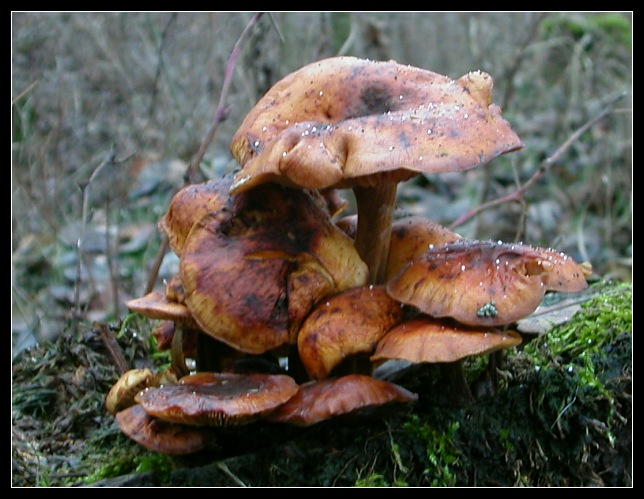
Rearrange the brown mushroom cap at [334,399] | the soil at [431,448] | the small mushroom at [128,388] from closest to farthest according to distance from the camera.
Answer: the brown mushroom cap at [334,399] → the soil at [431,448] → the small mushroom at [128,388]

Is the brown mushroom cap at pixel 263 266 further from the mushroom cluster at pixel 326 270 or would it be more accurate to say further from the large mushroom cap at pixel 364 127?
the large mushroom cap at pixel 364 127

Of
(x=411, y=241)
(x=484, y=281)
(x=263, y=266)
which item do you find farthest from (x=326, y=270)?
(x=484, y=281)

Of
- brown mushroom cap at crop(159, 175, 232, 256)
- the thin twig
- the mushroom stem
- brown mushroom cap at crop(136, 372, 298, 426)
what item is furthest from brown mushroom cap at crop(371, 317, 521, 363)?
the thin twig

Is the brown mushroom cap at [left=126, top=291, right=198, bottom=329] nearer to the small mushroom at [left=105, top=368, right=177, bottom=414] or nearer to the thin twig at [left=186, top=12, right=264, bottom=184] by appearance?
the small mushroom at [left=105, top=368, right=177, bottom=414]

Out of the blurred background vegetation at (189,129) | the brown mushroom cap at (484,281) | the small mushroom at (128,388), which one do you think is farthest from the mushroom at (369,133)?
the blurred background vegetation at (189,129)

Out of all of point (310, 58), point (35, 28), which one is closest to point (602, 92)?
point (310, 58)

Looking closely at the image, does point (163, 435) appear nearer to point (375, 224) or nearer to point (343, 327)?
point (343, 327)

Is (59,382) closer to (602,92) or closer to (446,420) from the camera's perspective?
(446,420)
